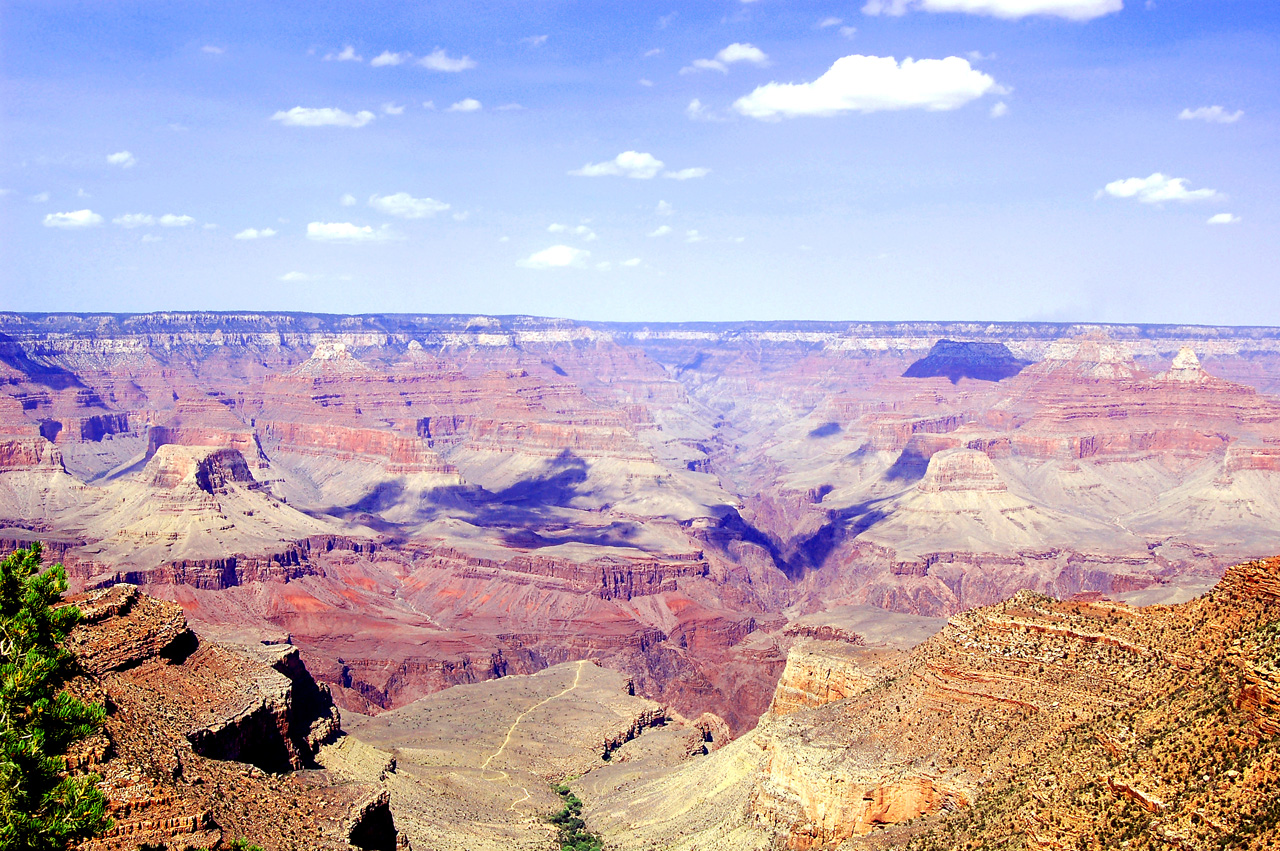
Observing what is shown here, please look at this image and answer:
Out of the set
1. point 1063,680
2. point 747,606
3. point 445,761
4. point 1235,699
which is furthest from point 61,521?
point 1235,699

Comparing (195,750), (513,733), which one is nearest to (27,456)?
(513,733)

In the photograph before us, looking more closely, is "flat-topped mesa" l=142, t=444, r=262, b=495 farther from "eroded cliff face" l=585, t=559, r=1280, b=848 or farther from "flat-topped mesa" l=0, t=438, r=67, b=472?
"eroded cliff face" l=585, t=559, r=1280, b=848

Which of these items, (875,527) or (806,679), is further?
(875,527)

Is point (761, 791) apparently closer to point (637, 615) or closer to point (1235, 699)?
point (1235, 699)

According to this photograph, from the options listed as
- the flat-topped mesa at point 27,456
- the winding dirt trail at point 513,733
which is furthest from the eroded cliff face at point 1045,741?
the flat-topped mesa at point 27,456

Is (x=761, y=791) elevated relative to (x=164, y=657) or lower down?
lower down

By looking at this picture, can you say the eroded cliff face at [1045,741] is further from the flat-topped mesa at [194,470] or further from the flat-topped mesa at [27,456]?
the flat-topped mesa at [27,456]

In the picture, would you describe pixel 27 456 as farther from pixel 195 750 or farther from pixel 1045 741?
pixel 1045 741

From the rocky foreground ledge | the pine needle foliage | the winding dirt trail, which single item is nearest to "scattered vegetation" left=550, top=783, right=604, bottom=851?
the winding dirt trail
